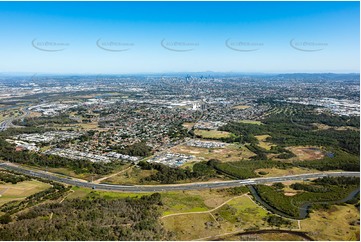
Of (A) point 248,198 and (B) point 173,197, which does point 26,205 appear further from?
(A) point 248,198

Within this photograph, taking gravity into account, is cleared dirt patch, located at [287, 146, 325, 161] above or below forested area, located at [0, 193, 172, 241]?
above

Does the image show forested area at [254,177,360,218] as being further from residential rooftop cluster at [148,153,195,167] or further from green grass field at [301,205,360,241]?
residential rooftop cluster at [148,153,195,167]

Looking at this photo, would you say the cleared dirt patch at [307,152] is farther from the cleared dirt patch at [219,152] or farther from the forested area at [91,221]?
the forested area at [91,221]

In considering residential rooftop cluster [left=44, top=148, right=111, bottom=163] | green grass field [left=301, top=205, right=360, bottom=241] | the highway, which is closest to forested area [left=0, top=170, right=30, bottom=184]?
the highway

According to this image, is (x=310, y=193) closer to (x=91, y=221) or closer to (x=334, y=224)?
(x=334, y=224)

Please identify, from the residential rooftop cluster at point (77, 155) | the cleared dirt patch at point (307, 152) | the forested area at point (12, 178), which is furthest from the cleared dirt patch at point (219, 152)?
the forested area at point (12, 178)

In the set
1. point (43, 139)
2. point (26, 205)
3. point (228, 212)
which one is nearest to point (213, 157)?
point (228, 212)

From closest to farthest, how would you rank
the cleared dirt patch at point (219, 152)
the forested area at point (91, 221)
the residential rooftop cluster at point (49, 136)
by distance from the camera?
the forested area at point (91, 221) < the cleared dirt patch at point (219, 152) < the residential rooftop cluster at point (49, 136)

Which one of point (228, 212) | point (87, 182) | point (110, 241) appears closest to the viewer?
point (110, 241)

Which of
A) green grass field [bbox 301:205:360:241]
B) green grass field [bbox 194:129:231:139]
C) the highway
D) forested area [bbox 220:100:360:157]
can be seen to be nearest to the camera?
green grass field [bbox 301:205:360:241]
